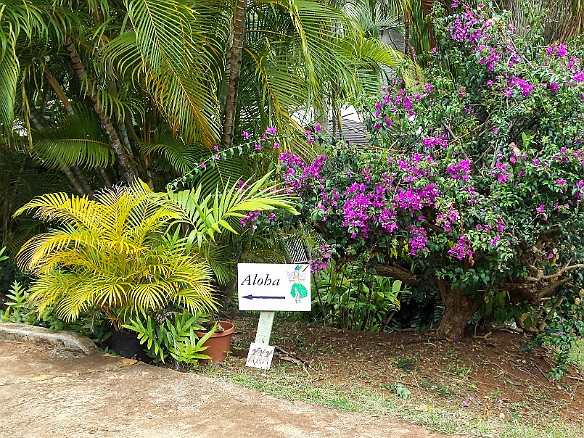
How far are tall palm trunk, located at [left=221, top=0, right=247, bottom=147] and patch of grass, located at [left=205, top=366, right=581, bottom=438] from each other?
2169mm

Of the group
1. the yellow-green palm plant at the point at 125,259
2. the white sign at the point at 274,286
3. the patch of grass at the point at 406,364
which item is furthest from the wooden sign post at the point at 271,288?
the patch of grass at the point at 406,364

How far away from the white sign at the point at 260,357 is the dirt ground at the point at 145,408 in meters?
0.55

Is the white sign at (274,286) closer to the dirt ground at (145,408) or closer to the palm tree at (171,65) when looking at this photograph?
the dirt ground at (145,408)

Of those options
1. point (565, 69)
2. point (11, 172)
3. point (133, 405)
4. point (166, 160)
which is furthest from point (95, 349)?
point (565, 69)

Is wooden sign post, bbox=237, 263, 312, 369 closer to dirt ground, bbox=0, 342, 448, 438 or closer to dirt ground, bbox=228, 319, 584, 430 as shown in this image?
dirt ground, bbox=228, 319, 584, 430

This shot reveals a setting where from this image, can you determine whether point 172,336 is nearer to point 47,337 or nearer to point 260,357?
point 260,357

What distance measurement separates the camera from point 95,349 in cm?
507

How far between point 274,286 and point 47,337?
1.72 meters

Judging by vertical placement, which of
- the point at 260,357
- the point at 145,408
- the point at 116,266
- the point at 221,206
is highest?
the point at 221,206

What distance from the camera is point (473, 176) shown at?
16.7 feet

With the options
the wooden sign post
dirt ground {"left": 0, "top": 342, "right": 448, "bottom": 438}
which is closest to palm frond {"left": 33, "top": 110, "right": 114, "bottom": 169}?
the wooden sign post

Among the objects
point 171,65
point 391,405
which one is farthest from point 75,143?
point 391,405

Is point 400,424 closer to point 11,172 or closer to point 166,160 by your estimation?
point 166,160

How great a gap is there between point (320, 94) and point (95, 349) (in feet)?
9.26
